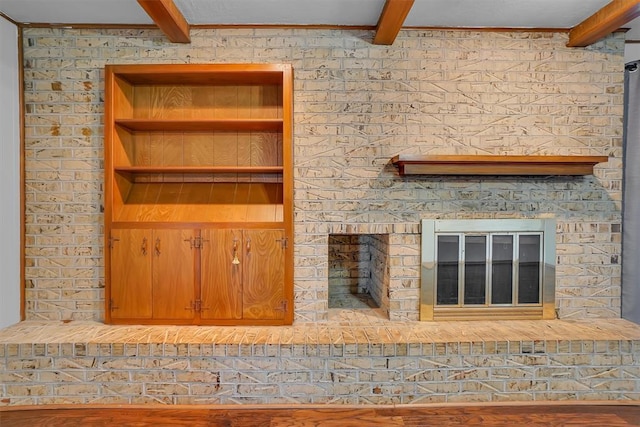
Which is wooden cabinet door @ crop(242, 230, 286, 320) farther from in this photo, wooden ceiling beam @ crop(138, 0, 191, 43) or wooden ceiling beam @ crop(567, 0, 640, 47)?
wooden ceiling beam @ crop(567, 0, 640, 47)

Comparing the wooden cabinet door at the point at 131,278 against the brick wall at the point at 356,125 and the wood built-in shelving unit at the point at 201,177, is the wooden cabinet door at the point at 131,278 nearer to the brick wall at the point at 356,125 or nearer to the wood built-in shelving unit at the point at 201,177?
the wood built-in shelving unit at the point at 201,177

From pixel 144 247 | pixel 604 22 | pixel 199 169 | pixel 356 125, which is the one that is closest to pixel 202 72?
pixel 199 169

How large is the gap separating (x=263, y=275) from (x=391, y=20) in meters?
1.76

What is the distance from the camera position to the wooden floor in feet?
6.59

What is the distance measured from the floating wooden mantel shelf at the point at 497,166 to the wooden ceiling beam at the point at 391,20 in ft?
2.52

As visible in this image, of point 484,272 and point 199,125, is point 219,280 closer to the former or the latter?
point 199,125

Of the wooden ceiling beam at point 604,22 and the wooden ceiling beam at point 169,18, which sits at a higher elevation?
the wooden ceiling beam at point 604,22

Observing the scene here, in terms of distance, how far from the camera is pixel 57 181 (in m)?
2.45

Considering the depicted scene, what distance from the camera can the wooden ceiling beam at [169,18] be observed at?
1.99 m

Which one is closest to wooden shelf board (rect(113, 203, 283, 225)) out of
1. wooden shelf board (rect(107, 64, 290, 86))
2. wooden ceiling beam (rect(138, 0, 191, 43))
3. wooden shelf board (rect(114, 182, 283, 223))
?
wooden shelf board (rect(114, 182, 283, 223))

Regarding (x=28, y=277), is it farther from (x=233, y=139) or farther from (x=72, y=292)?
(x=233, y=139)

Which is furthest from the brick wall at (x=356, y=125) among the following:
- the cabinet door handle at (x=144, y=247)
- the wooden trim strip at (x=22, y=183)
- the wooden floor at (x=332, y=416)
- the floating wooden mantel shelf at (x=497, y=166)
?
the wooden floor at (x=332, y=416)

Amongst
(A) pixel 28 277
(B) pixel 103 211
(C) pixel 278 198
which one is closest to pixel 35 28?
(B) pixel 103 211

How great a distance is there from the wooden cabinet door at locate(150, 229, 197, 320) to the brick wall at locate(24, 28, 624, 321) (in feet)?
1.45
